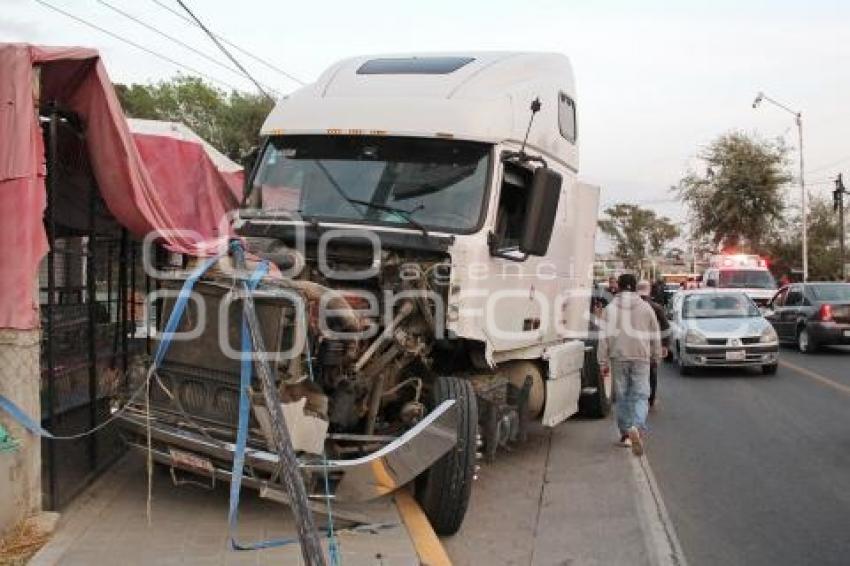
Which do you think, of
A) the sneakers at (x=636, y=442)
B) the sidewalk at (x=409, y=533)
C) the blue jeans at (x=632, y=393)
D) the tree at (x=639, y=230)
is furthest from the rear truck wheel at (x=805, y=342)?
the tree at (x=639, y=230)

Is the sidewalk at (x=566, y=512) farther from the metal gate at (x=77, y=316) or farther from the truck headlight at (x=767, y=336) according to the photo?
the truck headlight at (x=767, y=336)

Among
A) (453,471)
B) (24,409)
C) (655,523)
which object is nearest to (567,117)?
(655,523)

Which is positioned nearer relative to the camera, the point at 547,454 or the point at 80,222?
the point at 80,222

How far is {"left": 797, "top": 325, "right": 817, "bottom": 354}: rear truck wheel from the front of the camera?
811 inches

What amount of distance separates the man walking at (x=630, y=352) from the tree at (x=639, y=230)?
288ft

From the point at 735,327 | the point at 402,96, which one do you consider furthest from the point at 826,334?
the point at 402,96

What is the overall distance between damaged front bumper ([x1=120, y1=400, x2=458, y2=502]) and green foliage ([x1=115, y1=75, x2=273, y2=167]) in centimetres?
3172

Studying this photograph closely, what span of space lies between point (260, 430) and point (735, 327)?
1228 centimetres

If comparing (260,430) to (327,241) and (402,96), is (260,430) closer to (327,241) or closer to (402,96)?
(327,241)

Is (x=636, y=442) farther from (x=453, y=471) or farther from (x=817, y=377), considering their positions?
(x=817, y=377)

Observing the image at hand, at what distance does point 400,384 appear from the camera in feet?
21.8

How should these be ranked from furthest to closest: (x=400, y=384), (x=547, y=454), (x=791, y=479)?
1. (x=547, y=454)
2. (x=791, y=479)
3. (x=400, y=384)

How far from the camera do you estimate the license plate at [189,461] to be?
5883mm

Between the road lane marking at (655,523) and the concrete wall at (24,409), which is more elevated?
the concrete wall at (24,409)
